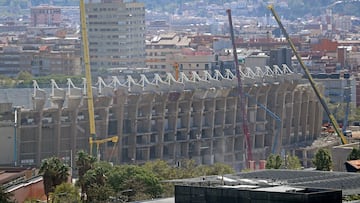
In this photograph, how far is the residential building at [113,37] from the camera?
162 m

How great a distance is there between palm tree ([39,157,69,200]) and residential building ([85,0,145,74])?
98.8 meters

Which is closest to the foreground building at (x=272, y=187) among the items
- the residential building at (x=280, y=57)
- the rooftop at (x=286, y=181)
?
the rooftop at (x=286, y=181)

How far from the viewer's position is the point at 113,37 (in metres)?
164

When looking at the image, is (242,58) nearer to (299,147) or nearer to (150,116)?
(299,147)

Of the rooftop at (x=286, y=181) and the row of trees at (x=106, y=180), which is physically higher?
the rooftop at (x=286, y=181)

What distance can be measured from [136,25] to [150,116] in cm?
7581

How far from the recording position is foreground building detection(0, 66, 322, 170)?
288ft

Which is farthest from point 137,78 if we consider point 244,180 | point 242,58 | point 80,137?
point 244,180

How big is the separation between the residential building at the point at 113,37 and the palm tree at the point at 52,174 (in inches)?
3890

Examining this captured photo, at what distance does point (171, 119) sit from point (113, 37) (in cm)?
6869

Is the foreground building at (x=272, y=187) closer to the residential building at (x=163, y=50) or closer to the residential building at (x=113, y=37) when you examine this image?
the residential building at (x=163, y=50)

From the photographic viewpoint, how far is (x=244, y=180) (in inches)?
1791

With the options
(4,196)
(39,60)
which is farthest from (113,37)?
(4,196)

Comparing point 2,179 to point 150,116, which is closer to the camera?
point 2,179
